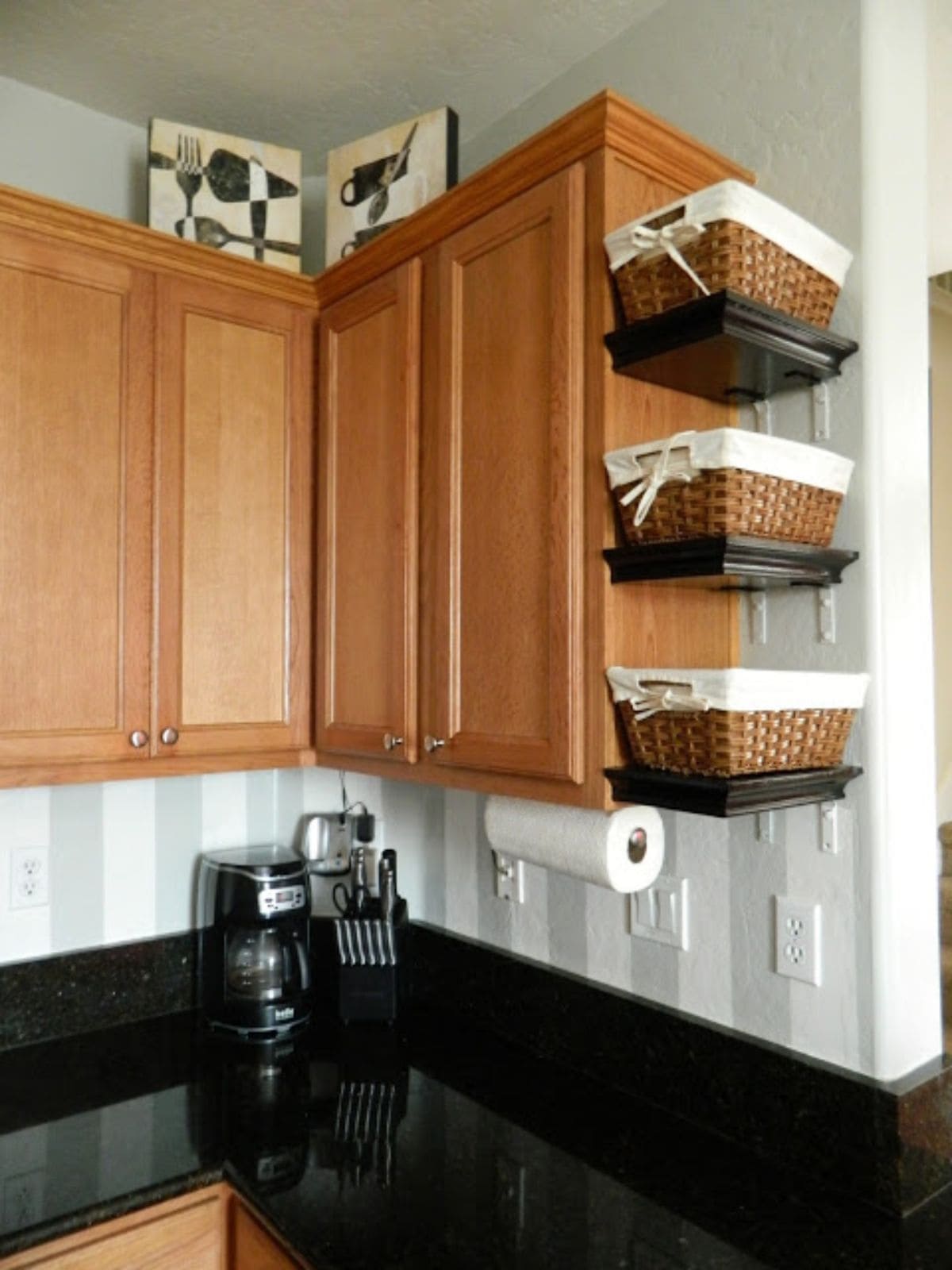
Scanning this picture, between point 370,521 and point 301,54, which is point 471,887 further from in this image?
point 301,54

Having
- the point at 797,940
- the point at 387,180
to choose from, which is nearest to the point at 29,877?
the point at 797,940

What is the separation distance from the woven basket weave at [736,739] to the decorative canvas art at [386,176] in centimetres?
110

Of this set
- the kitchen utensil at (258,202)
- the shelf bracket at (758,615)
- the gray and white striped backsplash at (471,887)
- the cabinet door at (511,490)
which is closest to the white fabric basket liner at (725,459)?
the cabinet door at (511,490)

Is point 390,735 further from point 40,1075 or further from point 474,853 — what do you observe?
point 40,1075

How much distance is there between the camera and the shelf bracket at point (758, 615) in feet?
4.74

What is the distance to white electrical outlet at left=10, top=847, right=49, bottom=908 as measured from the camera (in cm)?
184

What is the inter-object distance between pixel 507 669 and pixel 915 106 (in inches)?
39.4

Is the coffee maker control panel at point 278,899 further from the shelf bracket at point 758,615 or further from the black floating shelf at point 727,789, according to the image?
the shelf bracket at point 758,615

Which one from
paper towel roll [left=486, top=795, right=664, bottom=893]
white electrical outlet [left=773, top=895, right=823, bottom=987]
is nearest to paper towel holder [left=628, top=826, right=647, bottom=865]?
paper towel roll [left=486, top=795, right=664, bottom=893]

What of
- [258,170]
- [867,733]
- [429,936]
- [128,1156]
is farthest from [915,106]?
[128,1156]

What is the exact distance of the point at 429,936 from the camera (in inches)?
81.4

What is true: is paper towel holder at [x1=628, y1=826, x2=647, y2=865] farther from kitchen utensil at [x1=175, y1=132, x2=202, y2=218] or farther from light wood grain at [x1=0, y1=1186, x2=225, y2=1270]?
kitchen utensil at [x1=175, y1=132, x2=202, y2=218]

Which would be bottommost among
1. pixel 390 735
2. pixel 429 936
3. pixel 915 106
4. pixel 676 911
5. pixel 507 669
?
pixel 429 936

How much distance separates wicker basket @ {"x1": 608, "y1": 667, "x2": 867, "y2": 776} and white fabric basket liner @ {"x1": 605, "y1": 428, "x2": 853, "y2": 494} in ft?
0.80
